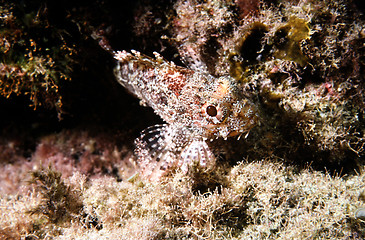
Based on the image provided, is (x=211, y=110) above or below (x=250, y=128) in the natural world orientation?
above

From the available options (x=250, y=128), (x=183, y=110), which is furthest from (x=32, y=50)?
(x=250, y=128)

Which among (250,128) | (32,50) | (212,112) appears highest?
(32,50)

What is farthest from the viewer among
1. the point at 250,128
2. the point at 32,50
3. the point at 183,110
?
the point at 32,50

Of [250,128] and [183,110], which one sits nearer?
[250,128]

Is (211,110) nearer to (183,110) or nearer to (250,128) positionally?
(183,110)

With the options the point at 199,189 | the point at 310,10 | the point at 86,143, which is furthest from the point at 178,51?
the point at 86,143

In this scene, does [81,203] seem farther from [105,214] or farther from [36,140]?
[36,140]

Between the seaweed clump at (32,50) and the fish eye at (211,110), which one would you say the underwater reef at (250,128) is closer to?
the seaweed clump at (32,50)

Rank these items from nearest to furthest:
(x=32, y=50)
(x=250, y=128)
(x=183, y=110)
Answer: (x=250, y=128)
(x=183, y=110)
(x=32, y=50)

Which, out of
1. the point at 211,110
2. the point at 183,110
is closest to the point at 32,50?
the point at 183,110
